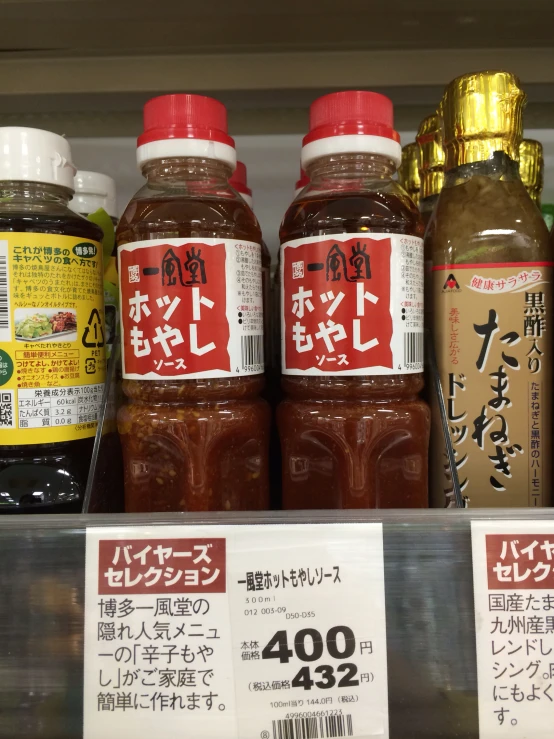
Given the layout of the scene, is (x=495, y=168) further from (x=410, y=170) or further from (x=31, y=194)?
(x=31, y=194)

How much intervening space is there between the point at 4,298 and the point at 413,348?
0.47 meters

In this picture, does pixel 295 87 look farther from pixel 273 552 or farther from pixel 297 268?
pixel 273 552

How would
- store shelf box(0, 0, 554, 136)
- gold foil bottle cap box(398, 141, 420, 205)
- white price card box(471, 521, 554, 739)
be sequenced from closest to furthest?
white price card box(471, 521, 554, 739), store shelf box(0, 0, 554, 136), gold foil bottle cap box(398, 141, 420, 205)

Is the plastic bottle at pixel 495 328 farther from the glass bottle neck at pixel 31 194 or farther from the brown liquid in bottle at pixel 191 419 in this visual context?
the glass bottle neck at pixel 31 194

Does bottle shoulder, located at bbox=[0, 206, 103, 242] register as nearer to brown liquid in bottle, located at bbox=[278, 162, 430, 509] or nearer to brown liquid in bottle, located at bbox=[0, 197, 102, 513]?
brown liquid in bottle, located at bbox=[0, 197, 102, 513]

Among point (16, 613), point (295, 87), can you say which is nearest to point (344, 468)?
point (16, 613)

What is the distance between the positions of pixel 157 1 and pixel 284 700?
0.91 metres

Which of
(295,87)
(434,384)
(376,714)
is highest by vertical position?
(295,87)

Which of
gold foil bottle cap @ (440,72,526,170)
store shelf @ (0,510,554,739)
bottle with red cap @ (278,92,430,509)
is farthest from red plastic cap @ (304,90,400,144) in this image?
store shelf @ (0,510,554,739)

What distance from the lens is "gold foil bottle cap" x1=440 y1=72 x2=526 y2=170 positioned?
71cm

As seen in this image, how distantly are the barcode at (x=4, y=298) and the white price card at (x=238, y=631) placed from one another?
27cm

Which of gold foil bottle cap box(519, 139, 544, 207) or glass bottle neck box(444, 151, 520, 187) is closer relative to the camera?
glass bottle neck box(444, 151, 520, 187)

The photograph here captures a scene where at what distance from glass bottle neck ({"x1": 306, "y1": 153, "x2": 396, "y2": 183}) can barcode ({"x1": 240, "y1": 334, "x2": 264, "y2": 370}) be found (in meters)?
0.23

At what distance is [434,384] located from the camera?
0.71 meters
